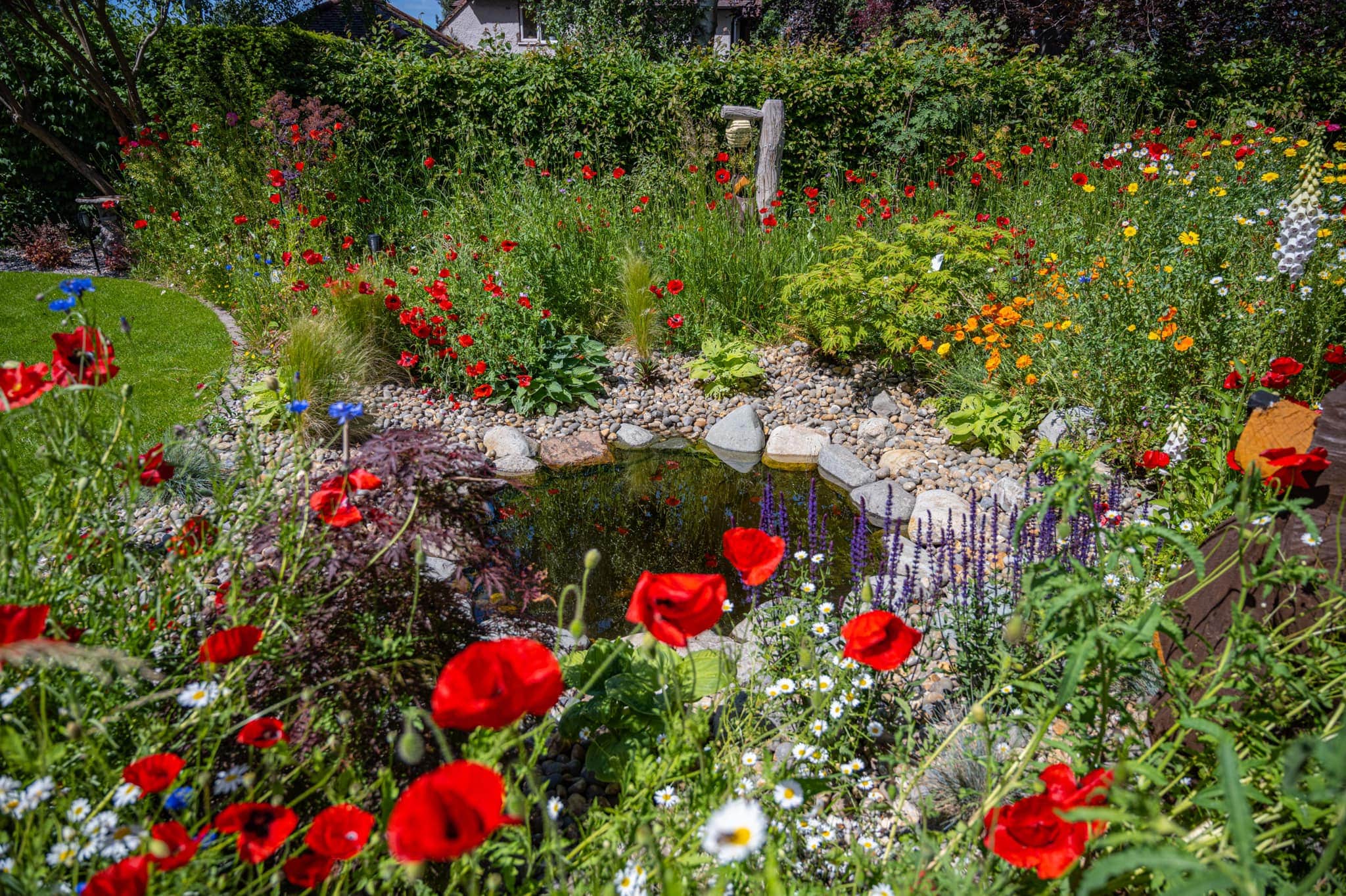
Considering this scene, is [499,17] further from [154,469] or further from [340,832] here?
[340,832]

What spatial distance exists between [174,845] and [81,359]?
0.89 metres

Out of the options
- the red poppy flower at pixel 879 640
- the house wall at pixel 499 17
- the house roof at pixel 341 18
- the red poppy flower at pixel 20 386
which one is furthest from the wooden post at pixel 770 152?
the house wall at pixel 499 17

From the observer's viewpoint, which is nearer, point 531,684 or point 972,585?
point 531,684

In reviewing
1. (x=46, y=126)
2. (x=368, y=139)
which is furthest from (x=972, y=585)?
(x=46, y=126)

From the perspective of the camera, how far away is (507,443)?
431cm

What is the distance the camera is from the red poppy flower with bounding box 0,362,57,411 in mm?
1212

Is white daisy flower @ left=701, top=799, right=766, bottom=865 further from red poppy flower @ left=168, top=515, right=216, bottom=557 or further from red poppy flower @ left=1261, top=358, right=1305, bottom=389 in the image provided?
red poppy flower @ left=1261, top=358, right=1305, bottom=389

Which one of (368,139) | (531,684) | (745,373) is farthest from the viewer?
(368,139)

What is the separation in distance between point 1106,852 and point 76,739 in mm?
1524

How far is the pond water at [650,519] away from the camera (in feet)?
10.3

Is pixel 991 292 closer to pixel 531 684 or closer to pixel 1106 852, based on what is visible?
pixel 1106 852

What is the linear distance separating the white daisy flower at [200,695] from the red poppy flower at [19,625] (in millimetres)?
187

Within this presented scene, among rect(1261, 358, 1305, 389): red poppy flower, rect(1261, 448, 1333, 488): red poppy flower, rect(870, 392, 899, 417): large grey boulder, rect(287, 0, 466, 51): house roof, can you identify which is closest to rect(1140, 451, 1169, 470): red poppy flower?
rect(1261, 358, 1305, 389): red poppy flower

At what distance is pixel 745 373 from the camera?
4.84 m
